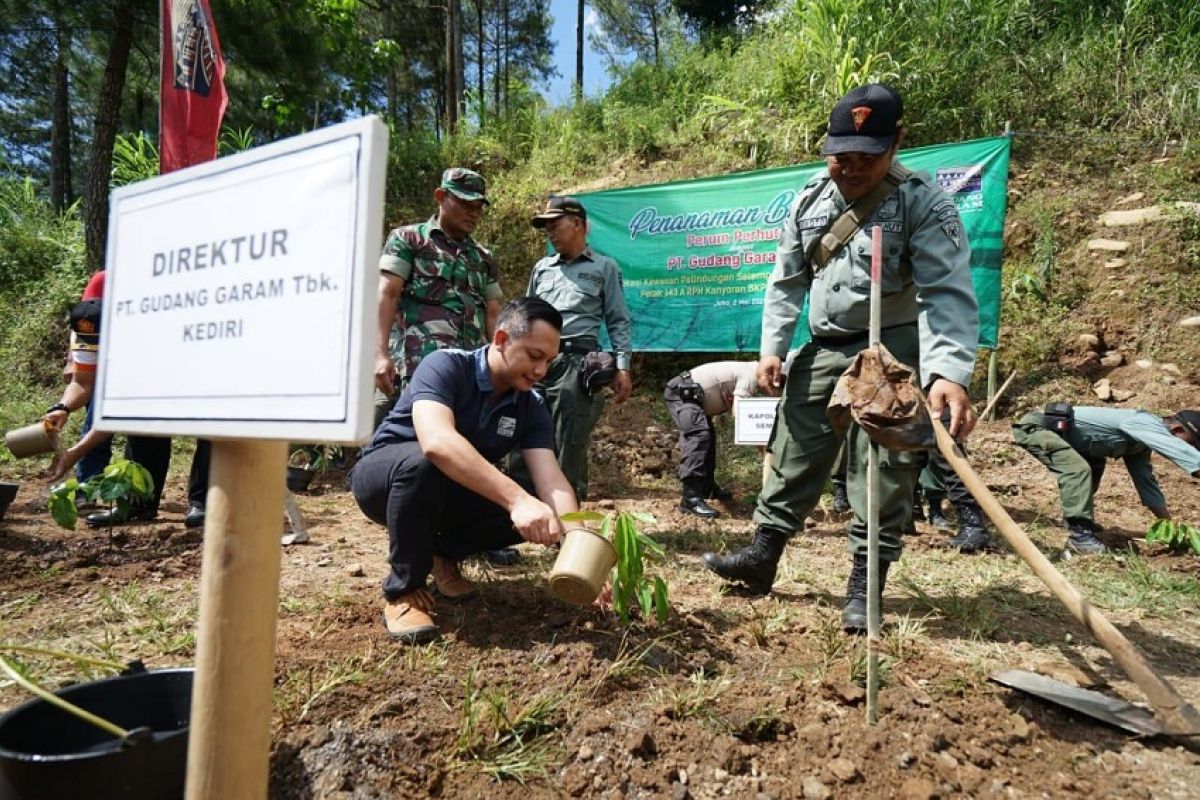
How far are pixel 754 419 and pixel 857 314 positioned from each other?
5.86 ft

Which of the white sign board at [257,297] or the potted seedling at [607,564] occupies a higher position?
the white sign board at [257,297]

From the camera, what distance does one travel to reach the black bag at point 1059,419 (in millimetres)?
3961

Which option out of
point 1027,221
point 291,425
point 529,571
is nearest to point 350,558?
point 529,571

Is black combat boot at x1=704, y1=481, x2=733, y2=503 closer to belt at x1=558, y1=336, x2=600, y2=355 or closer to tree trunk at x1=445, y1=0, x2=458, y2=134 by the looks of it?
belt at x1=558, y1=336, x2=600, y2=355

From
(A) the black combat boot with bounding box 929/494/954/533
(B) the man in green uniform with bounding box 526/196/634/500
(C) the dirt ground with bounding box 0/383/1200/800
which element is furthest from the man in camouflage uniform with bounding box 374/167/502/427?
(A) the black combat boot with bounding box 929/494/954/533

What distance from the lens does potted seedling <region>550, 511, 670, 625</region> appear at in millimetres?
1775

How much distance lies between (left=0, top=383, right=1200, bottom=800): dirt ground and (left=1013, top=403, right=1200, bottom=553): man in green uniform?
1.42 ft

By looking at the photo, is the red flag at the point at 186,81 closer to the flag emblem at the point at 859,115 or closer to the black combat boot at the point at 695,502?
the flag emblem at the point at 859,115

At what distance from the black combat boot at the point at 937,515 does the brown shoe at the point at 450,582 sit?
110 inches

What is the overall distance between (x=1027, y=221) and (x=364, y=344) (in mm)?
7381

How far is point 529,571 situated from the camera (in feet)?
9.64

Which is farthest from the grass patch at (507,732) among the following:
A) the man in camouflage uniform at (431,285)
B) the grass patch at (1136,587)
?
the grass patch at (1136,587)

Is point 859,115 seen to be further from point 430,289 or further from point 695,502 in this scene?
point 695,502

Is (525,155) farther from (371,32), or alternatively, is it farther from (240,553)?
(240,553)
